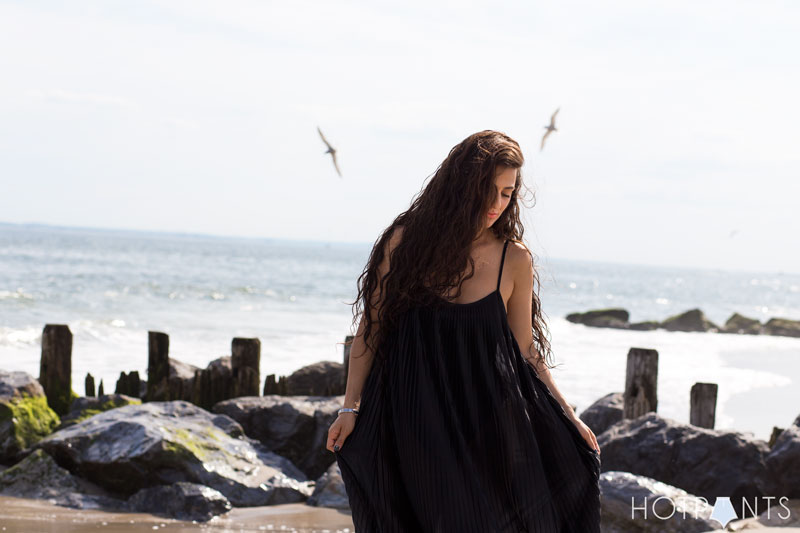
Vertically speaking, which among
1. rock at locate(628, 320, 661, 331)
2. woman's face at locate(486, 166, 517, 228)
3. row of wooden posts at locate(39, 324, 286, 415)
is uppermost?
woman's face at locate(486, 166, 517, 228)

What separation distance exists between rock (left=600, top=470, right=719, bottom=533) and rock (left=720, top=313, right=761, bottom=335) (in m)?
31.8

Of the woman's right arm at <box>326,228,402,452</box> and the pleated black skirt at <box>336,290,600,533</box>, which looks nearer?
the pleated black skirt at <box>336,290,600,533</box>

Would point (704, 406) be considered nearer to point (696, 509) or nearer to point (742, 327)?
point (696, 509)

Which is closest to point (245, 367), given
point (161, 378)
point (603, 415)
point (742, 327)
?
Answer: point (161, 378)

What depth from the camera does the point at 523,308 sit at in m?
3.60

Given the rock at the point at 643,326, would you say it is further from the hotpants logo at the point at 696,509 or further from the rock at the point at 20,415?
the rock at the point at 20,415

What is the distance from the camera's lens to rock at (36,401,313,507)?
6.38m

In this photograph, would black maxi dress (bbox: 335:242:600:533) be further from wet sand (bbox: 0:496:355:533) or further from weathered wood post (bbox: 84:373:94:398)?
weathered wood post (bbox: 84:373:94:398)

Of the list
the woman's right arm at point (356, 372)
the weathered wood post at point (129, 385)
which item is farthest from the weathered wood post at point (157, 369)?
the woman's right arm at point (356, 372)

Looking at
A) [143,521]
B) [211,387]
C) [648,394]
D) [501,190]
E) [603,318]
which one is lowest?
[603,318]

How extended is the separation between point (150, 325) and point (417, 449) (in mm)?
19908

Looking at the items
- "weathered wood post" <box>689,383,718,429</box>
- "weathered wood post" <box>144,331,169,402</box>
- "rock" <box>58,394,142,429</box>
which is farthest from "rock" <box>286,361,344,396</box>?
"weathered wood post" <box>689,383,718,429</box>

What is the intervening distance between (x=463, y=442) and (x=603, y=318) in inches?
1356

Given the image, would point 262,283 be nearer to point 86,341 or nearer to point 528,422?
point 86,341
